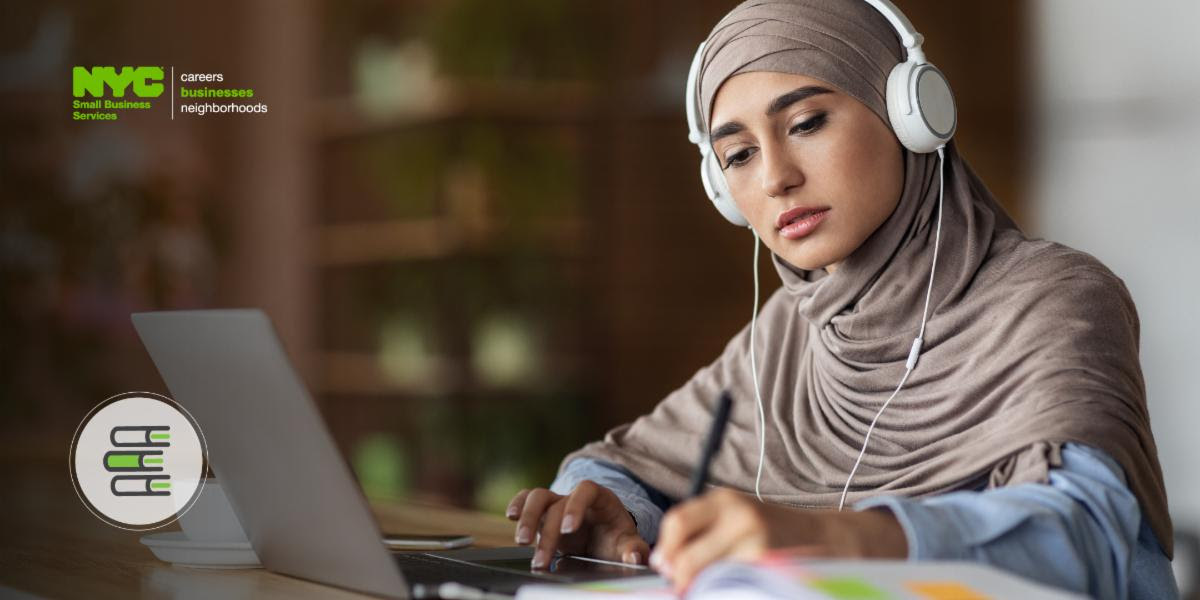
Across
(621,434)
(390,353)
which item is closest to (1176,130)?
(390,353)

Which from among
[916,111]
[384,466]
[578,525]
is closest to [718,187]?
[916,111]

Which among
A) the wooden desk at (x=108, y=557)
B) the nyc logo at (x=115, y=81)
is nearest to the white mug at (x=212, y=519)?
the wooden desk at (x=108, y=557)

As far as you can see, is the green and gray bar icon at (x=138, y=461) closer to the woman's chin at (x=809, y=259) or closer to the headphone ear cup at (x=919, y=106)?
the woman's chin at (x=809, y=259)

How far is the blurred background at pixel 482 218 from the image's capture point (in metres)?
3.23

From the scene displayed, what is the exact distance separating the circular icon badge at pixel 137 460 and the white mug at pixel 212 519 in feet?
0.25

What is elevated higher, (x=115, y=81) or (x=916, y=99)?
(x=115, y=81)

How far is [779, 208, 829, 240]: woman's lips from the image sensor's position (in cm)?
120

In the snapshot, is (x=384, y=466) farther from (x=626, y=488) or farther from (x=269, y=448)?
(x=269, y=448)

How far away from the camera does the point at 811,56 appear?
1.20 meters

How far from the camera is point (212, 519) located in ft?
3.69

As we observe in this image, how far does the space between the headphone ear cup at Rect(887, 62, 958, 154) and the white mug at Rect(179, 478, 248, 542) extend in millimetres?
706

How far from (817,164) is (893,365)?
8.1 inches

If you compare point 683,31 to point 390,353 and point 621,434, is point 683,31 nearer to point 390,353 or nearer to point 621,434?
point 390,353

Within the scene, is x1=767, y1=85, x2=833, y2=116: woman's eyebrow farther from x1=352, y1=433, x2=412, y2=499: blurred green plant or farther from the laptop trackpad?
x1=352, y1=433, x2=412, y2=499: blurred green plant
